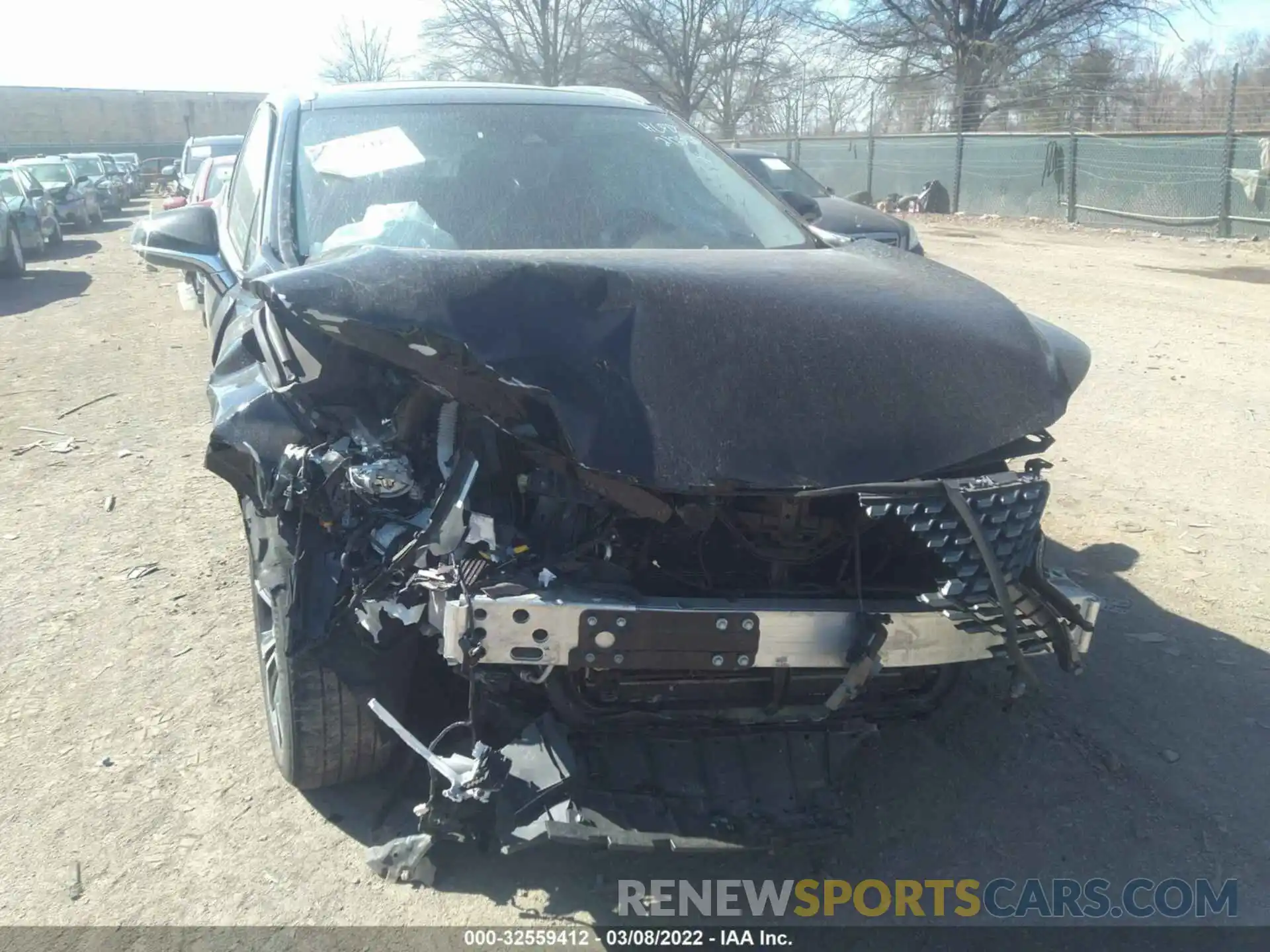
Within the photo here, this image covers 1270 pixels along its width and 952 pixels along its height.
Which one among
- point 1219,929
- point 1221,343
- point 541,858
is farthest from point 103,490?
point 1221,343

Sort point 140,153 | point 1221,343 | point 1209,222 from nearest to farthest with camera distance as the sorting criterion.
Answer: point 1221,343 → point 1209,222 → point 140,153

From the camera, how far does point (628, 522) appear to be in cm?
252

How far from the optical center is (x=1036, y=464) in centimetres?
264

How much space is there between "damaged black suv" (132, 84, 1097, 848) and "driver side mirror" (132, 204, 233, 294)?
1.07 meters

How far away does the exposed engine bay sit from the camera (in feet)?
7.52

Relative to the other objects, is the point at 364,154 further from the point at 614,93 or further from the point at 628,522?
the point at 628,522

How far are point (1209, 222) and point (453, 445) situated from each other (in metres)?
18.1

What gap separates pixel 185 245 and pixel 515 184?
4.42 ft

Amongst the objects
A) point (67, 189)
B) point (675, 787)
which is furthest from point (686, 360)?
point (67, 189)

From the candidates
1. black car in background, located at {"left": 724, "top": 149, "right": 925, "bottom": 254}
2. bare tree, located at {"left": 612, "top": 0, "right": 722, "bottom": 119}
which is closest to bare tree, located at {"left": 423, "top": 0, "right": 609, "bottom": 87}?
bare tree, located at {"left": 612, "top": 0, "right": 722, "bottom": 119}

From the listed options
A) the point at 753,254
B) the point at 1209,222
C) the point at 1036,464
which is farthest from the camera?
the point at 1209,222

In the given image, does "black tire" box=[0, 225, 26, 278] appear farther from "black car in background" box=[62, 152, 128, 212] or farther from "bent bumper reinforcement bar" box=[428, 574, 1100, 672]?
"bent bumper reinforcement bar" box=[428, 574, 1100, 672]

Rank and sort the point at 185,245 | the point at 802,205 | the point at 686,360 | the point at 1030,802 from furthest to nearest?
the point at 802,205 → the point at 185,245 → the point at 1030,802 → the point at 686,360

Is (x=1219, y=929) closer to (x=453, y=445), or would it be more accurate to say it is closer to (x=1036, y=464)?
(x=1036, y=464)
